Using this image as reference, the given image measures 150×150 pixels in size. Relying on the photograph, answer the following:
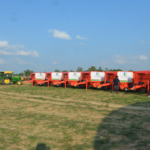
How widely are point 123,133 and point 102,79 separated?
45.6 feet

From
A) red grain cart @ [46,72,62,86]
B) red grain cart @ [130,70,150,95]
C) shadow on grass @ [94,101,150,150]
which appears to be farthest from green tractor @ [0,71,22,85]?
shadow on grass @ [94,101,150,150]

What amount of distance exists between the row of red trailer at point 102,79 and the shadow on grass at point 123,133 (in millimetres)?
8466

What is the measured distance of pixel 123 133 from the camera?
5.22 metres

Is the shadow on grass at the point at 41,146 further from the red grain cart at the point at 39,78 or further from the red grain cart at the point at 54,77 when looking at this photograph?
the red grain cart at the point at 39,78

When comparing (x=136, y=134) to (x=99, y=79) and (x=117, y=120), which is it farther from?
(x=99, y=79)

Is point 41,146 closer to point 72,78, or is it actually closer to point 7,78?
point 72,78

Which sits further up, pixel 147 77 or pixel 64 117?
pixel 147 77

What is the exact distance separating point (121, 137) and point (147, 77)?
12.3 metres

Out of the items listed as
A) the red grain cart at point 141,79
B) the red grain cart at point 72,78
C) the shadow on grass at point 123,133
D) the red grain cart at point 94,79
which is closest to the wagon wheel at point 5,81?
the red grain cart at point 72,78

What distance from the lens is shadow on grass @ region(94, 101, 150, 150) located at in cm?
436

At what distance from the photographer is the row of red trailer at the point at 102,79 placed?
15926 millimetres

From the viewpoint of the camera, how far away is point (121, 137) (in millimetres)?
4902

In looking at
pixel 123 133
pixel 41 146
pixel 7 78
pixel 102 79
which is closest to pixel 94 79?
pixel 102 79

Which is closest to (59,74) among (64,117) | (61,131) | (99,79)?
(99,79)
